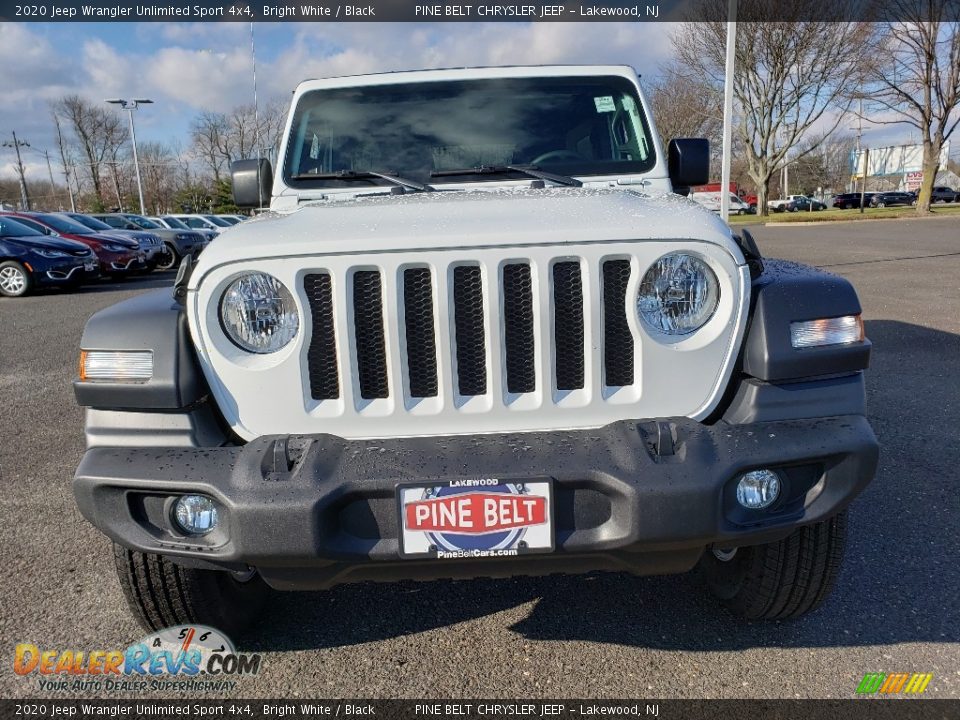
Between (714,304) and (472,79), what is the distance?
1.97 m

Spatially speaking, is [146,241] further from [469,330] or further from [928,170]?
[928,170]

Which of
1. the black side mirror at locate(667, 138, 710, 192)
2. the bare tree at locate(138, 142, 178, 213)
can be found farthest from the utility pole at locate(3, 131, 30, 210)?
the black side mirror at locate(667, 138, 710, 192)

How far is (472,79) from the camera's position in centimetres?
350

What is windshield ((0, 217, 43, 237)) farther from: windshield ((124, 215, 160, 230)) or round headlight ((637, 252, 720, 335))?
round headlight ((637, 252, 720, 335))

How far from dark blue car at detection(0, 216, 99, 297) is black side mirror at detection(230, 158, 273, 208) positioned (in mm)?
11293

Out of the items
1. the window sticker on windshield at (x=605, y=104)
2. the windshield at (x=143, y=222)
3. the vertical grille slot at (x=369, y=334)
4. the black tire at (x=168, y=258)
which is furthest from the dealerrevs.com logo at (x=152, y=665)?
the windshield at (x=143, y=222)

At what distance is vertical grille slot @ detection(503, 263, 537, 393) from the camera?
204cm

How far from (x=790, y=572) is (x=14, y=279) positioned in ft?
46.0

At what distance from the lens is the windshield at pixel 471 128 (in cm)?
333

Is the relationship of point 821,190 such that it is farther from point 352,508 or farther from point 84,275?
point 352,508

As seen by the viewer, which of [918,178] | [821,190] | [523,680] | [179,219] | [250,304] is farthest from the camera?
[821,190]

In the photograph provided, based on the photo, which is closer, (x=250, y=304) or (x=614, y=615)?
(x=250, y=304)

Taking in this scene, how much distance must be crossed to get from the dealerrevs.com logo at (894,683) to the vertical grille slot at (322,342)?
1863 mm

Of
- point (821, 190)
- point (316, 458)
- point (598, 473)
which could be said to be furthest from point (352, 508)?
point (821, 190)
